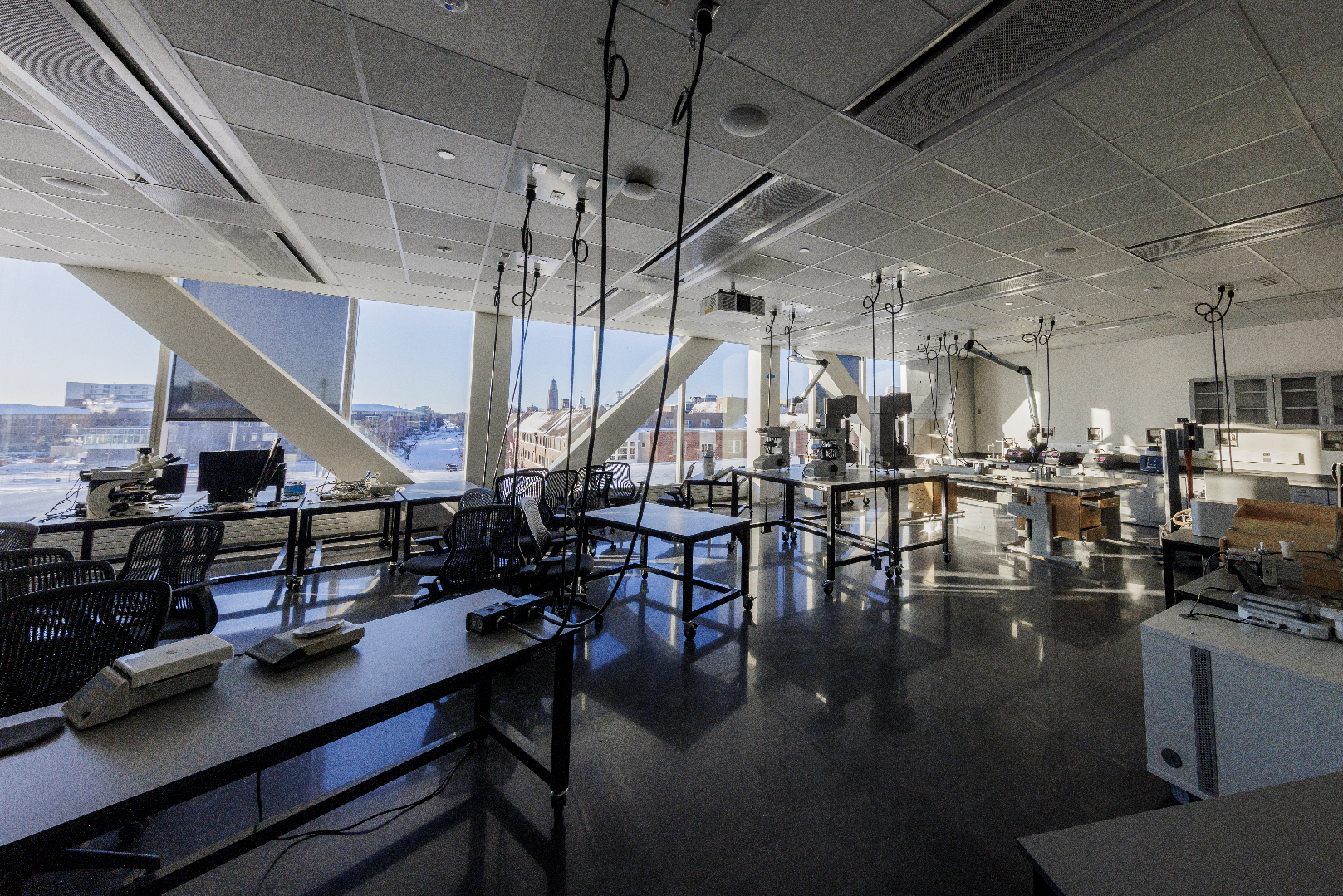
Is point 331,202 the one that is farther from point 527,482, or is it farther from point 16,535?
point 527,482

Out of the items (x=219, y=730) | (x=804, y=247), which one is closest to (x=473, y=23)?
(x=219, y=730)

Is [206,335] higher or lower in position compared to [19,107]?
lower

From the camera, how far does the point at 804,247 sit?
3.94 m

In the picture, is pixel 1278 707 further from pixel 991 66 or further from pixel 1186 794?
pixel 991 66

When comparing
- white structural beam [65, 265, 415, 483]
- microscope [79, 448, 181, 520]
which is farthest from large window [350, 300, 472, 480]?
microscope [79, 448, 181, 520]

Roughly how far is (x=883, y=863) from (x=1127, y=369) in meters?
9.22

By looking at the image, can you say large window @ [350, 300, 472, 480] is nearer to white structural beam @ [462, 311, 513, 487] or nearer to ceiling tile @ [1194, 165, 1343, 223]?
white structural beam @ [462, 311, 513, 487]

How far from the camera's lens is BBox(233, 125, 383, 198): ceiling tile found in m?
2.55

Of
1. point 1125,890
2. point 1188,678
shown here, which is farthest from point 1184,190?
point 1125,890

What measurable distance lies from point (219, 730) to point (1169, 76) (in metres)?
3.97

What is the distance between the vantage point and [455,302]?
5816 mm

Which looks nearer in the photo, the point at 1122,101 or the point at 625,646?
the point at 1122,101

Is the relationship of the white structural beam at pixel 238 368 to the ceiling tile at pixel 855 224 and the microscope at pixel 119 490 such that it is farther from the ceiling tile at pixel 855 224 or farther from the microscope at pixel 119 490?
the ceiling tile at pixel 855 224

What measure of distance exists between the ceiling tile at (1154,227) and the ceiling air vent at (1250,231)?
0.13 m
